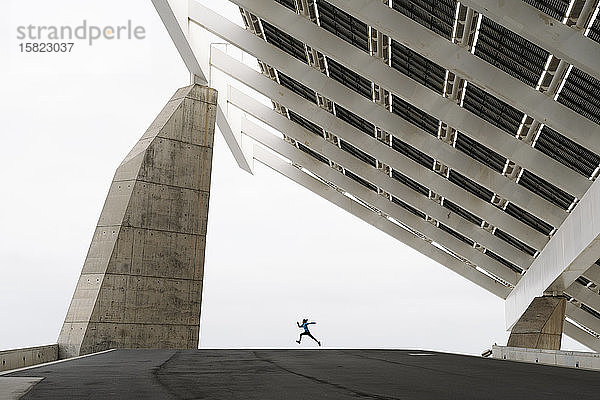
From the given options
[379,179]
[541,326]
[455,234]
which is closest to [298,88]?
[379,179]

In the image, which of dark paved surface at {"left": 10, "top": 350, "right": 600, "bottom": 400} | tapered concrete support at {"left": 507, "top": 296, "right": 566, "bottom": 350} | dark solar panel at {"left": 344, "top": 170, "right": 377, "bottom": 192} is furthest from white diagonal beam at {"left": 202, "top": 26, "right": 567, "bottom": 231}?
dark paved surface at {"left": 10, "top": 350, "right": 600, "bottom": 400}

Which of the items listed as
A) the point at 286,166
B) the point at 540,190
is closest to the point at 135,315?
the point at 540,190

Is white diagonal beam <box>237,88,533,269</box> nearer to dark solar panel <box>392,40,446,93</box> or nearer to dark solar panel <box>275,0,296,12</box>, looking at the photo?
dark solar panel <box>275,0,296,12</box>

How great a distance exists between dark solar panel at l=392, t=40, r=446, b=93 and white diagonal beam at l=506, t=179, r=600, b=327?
4804mm

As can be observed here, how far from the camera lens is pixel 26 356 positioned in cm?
1570

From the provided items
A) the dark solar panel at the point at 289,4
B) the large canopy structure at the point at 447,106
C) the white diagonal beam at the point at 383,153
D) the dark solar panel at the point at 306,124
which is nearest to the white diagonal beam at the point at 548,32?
the large canopy structure at the point at 447,106

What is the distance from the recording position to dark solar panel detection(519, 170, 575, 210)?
23.9 m

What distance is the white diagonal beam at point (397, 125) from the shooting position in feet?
77.2

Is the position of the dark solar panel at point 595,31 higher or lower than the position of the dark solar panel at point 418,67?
lower

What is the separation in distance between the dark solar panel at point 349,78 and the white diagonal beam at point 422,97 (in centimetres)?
316

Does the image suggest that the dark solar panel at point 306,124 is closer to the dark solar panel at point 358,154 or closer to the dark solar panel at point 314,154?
the dark solar panel at point 358,154

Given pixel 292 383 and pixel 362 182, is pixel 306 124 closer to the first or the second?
pixel 362 182

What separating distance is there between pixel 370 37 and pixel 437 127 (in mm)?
5603

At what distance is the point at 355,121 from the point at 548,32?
13597 mm
